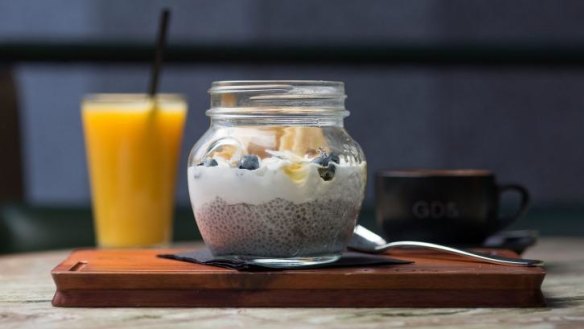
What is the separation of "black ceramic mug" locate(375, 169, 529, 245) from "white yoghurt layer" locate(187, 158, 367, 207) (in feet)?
0.75

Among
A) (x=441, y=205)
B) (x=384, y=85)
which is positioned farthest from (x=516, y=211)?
(x=384, y=85)

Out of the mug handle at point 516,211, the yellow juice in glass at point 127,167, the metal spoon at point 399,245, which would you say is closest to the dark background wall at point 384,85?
the yellow juice in glass at point 127,167

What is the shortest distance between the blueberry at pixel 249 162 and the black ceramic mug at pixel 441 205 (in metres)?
0.28

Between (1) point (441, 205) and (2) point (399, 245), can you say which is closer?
(2) point (399, 245)

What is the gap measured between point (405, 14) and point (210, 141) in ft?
8.96

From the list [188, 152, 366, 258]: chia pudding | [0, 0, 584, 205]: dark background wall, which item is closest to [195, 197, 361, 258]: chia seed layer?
[188, 152, 366, 258]: chia pudding

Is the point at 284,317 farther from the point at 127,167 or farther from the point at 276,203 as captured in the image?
the point at 127,167

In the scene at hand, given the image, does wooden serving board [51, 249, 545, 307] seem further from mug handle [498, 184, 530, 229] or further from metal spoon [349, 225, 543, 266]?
mug handle [498, 184, 530, 229]

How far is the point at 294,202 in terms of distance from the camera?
786 millimetres

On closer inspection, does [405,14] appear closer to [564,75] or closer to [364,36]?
[364,36]

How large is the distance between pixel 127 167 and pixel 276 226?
0.60 m

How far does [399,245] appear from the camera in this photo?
0.89 meters

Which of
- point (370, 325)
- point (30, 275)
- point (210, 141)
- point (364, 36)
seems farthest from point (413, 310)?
point (364, 36)

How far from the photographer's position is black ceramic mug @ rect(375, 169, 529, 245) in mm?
1024
